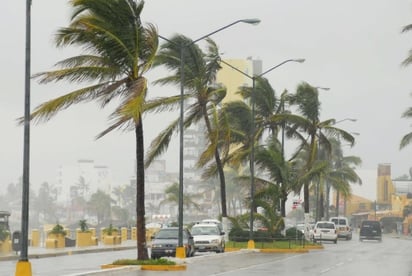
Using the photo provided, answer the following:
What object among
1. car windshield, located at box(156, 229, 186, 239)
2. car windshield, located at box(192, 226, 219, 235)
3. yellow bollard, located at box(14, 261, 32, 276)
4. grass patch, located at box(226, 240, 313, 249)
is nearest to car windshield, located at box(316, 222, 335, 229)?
grass patch, located at box(226, 240, 313, 249)

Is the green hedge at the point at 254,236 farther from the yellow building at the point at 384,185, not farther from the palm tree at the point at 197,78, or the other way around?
the yellow building at the point at 384,185

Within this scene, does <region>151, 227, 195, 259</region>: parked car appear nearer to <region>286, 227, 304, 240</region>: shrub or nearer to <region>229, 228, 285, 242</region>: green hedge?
<region>229, 228, 285, 242</region>: green hedge

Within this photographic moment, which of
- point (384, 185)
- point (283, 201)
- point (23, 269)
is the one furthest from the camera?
point (384, 185)

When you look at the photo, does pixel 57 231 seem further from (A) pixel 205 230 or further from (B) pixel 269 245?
(B) pixel 269 245

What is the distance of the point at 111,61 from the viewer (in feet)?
105

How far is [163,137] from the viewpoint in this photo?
4106cm

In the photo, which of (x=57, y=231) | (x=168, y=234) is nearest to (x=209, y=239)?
(x=168, y=234)

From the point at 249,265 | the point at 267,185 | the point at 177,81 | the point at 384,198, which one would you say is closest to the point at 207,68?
the point at 177,81

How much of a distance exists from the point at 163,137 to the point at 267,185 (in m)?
19.0

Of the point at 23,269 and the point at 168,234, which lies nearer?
the point at 23,269

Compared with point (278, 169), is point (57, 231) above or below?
below

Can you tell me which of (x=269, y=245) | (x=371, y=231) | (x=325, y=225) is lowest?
(x=269, y=245)

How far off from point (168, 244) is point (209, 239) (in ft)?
22.5

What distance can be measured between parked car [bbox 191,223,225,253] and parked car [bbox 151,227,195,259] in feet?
Result: 14.6
